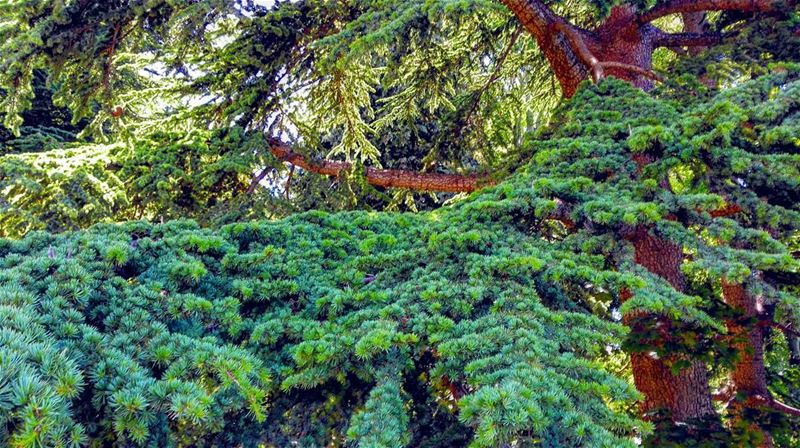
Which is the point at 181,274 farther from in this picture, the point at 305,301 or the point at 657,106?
the point at 657,106

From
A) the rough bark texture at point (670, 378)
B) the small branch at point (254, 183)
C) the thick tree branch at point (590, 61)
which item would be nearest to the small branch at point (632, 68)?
the thick tree branch at point (590, 61)

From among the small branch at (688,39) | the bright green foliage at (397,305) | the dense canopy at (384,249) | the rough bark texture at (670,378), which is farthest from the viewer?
the small branch at (688,39)

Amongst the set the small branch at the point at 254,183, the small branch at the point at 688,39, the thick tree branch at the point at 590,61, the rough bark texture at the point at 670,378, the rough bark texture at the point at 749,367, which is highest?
the small branch at the point at 254,183

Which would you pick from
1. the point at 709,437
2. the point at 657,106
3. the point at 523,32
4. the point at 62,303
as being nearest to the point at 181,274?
the point at 62,303

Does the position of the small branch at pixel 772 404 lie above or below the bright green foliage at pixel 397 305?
below

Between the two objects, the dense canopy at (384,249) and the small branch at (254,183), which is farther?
the small branch at (254,183)

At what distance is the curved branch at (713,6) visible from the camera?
4473 mm

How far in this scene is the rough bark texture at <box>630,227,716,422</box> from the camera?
4.25 m

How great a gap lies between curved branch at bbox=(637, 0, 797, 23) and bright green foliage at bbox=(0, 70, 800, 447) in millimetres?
1804

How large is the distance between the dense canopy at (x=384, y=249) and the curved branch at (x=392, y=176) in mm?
34

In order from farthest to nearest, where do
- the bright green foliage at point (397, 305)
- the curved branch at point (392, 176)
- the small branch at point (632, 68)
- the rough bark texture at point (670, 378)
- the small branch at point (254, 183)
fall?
the curved branch at point (392, 176) < the small branch at point (254, 183) < the small branch at point (632, 68) < the rough bark texture at point (670, 378) < the bright green foliage at point (397, 305)

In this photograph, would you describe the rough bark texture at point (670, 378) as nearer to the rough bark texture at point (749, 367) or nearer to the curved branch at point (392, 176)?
the rough bark texture at point (749, 367)

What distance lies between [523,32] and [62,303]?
5805 mm

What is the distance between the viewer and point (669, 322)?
374cm
